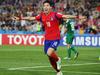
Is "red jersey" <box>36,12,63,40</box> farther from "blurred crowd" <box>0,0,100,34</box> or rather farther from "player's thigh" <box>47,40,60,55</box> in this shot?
"blurred crowd" <box>0,0,100,34</box>

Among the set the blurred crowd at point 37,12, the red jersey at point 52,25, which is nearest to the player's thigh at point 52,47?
the red jersey at point 52,25

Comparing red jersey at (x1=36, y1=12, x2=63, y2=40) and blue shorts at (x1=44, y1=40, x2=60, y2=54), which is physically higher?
red jersey at (x1=36, y1=12, x2=63, y2=40)

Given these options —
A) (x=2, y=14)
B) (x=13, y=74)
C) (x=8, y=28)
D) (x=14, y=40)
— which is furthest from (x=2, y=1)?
(x=13, y=74)

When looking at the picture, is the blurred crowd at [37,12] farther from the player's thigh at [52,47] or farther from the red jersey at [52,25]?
the player's thigh at [52,47]

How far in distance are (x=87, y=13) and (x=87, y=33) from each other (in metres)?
4.08

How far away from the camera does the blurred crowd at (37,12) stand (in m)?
37.4

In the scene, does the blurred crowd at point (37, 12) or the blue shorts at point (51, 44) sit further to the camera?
the blurred crowd at point (37, 12)

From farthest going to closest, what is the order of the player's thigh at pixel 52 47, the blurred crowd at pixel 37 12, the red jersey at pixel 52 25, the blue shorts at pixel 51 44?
the blurred crowd at pixel 37 12, the red jersey at pixel 52 25, the blue shorts at pixel 51 44, the player's thigh at pixel 52 47

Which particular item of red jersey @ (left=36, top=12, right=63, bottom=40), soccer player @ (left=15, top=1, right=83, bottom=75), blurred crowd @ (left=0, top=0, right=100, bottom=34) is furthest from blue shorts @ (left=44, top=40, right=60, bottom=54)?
blurred crowd @ (left=0, top=0, right=100, bottom=34)

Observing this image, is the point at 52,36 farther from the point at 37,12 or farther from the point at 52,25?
the point at 37,12

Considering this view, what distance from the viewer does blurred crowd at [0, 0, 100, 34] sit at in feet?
123

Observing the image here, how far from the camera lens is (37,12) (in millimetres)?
41125

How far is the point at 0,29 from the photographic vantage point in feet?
125

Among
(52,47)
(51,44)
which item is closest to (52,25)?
(51,44)
